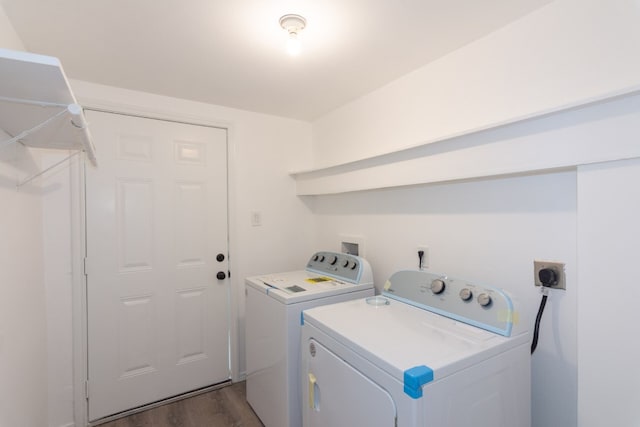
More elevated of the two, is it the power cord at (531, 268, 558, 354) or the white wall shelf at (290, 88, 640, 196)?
the white wall shelf at (290, 88, 640, 196)

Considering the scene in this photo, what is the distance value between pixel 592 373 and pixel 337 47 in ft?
5.67

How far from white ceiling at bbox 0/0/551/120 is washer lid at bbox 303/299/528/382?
1310 millimetres

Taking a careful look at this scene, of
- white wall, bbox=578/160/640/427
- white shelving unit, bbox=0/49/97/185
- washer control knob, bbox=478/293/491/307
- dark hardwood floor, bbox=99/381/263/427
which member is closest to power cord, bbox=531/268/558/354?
white wall, bbox=578/160/640/427

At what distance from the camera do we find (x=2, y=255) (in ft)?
3.92

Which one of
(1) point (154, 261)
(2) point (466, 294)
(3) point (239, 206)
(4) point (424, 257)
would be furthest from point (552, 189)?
(1) point (154, 261)

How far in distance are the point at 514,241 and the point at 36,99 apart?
1874 millimetres

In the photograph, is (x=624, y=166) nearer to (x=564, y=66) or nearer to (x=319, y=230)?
(x=564, y=66)

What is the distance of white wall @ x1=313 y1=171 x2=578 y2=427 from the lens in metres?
1.29

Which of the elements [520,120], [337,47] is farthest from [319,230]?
[520,120]

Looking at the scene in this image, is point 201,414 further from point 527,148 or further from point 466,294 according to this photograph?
point 527,148

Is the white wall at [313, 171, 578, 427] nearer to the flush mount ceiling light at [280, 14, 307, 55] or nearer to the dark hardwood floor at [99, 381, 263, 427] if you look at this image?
the flush mount ceiling light at [280, 14, 307, 55]

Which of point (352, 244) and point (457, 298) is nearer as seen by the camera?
point (457, 298)

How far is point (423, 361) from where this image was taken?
1013 mm

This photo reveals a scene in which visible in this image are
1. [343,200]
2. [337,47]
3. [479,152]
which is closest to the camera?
[479,152]
